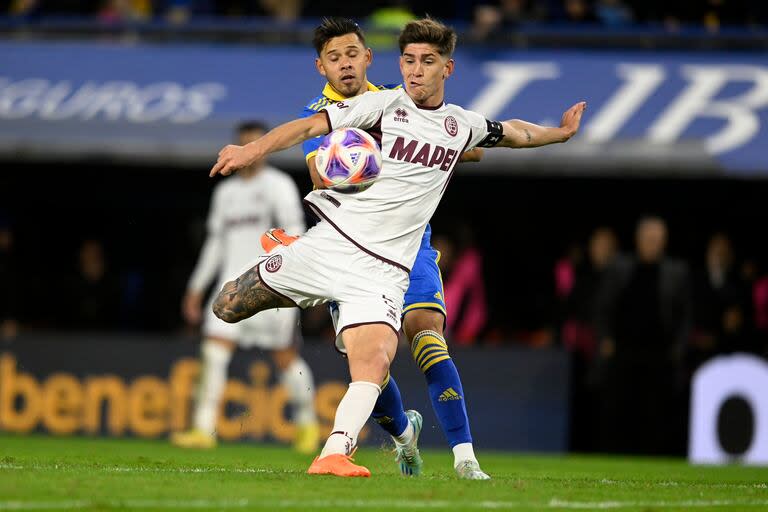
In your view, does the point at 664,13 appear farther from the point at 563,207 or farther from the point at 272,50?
the point at 272,50

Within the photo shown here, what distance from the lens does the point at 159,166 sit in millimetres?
17391

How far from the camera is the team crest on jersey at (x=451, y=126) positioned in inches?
294

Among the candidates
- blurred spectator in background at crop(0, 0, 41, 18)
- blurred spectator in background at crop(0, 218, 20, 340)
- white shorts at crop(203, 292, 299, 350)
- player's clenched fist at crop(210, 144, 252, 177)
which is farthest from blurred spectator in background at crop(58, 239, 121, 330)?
player's clenched fist at crop(210, 144, 252, 177)

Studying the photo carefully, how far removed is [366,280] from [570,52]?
939 centimetres

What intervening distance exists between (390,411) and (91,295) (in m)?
8.45

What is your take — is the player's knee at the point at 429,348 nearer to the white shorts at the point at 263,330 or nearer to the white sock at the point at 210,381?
the white shorts at the point at 263,330

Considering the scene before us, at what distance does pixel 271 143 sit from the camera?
6.82m

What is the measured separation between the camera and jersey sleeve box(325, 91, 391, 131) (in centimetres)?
714

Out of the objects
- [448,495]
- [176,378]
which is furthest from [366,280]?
[176,378]

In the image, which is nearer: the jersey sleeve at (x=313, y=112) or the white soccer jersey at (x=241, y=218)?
the jersey sleeve at (x=313, y=112)

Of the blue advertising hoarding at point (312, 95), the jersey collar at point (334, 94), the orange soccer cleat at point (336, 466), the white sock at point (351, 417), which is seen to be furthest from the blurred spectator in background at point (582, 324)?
the orange soccer cleat at point (336, 466)

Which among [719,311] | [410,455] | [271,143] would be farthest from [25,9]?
[271,143]

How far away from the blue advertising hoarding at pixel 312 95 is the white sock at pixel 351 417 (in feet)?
27.6

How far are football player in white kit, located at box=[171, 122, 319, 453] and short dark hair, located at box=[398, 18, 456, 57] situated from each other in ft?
15.6
